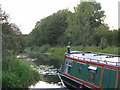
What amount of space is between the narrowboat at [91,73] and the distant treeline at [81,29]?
16.9 feet

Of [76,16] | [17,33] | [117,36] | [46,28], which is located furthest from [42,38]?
[17,33]

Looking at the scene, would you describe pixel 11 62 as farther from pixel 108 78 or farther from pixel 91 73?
pixel 108 78

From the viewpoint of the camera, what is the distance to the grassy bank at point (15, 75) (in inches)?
326

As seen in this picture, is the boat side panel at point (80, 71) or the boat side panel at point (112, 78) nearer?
the boat side panel at point (112, 78)

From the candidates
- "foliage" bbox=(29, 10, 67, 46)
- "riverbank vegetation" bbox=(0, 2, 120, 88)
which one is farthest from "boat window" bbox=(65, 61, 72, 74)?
"foliage" bbox=(29, 10, 67, 46)

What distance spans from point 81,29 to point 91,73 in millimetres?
20567

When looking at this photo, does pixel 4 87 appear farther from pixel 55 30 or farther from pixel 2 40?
pixel 55 30

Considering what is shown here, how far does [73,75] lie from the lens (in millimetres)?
9828

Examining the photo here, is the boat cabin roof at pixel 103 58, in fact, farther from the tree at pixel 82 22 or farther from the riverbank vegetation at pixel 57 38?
the tree at pixel 82 22

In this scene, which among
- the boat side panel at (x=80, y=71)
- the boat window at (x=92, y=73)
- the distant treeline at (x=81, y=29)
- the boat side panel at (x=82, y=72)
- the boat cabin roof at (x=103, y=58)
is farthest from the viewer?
the distant treeline at (x=81, y=29)

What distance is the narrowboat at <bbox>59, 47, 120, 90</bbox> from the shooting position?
267 inches

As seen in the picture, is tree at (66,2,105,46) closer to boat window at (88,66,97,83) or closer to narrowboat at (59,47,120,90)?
narrowboat at (59,47,120,90)

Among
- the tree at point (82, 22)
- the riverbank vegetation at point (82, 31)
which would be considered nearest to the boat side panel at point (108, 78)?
the riverbank vegetation at point (82, 31)

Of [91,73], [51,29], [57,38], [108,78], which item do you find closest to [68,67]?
[91,73]
